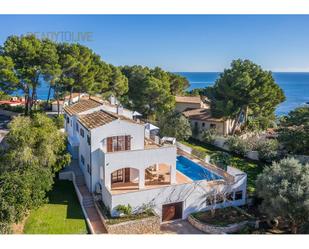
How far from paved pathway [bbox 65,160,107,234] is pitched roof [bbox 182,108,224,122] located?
22.6 meters

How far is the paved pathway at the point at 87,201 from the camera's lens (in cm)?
2098

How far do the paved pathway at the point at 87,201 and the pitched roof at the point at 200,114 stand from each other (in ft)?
74.0

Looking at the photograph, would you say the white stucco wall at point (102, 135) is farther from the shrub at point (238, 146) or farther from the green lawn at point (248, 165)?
the shrub at point (238, 146)

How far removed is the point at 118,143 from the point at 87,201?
15.5 ft

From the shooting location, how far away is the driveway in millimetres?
22422

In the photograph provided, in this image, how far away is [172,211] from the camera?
24.0 meters

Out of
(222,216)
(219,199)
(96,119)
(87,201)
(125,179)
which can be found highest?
(96,119)

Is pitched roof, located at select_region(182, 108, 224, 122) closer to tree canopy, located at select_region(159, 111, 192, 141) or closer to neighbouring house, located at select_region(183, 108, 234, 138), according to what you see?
neighbouring house, located at select_region(183, 108, 234, 138)

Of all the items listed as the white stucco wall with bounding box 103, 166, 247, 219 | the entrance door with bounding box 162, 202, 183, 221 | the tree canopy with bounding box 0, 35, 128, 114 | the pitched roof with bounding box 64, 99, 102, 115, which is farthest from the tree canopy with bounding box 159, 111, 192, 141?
the entrance door with bounding box 162, 202, 183, 221

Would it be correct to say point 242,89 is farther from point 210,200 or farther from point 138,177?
point 138,177

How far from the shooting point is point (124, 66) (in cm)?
5972

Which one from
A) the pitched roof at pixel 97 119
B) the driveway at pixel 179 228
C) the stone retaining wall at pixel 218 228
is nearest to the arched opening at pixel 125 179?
the driveway at pixel 179 228

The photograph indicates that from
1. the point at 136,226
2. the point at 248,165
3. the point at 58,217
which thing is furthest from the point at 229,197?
the point at 58,217
